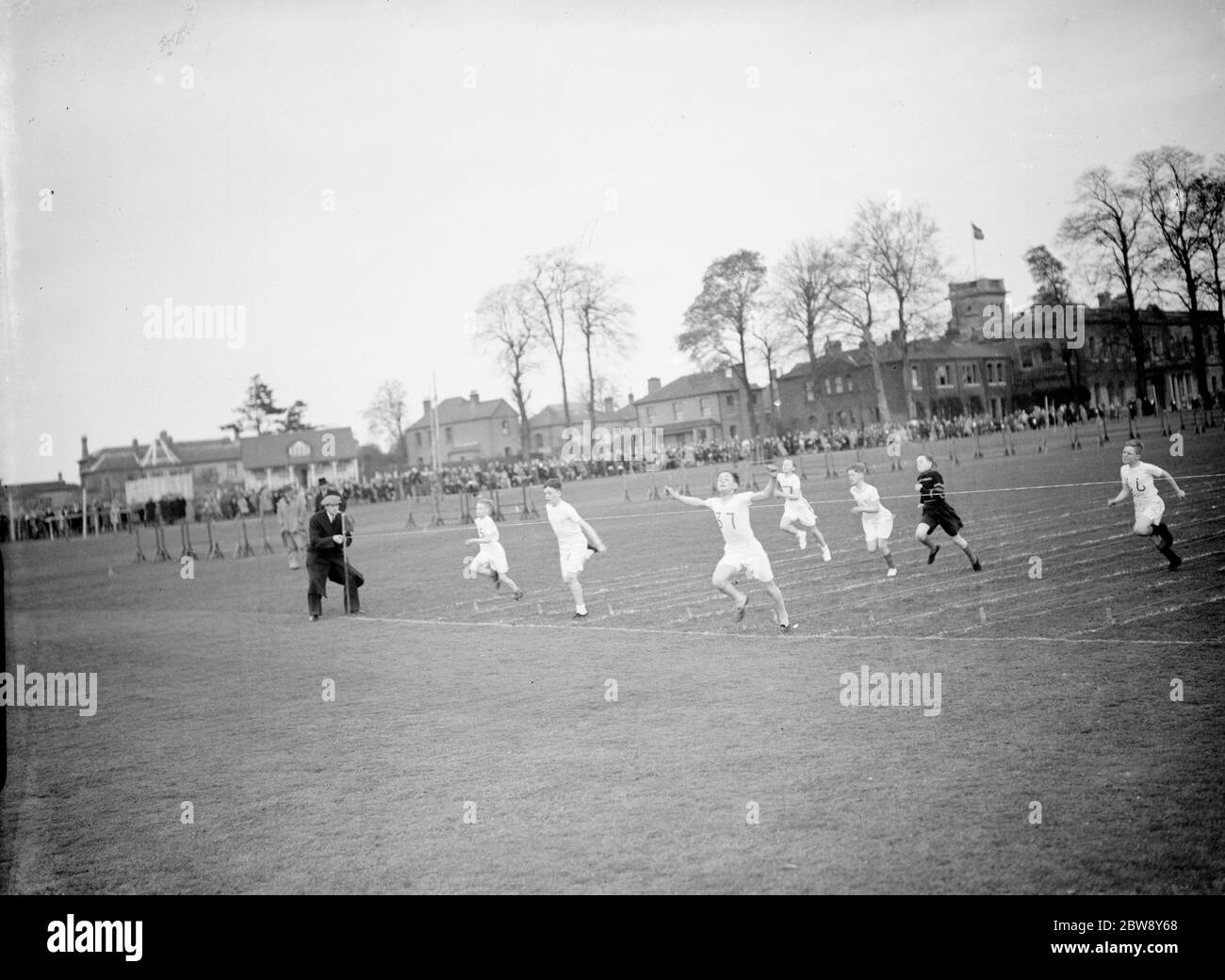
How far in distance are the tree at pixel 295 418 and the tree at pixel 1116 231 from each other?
10836 mm

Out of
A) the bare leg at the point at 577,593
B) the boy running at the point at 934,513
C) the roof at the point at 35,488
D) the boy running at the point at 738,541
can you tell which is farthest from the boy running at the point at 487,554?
the boy running at the point at 934,513

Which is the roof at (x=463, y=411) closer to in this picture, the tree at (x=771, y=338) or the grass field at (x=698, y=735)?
the grass field at (x=698, y=735)

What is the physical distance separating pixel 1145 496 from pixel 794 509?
637 centimetres

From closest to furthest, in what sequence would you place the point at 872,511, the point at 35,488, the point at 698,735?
the point at 698,735, the point at 35,488, the point at 872,511

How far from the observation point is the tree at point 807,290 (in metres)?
13.0

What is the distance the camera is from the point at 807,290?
13641 mm

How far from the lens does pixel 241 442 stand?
18.3 meters

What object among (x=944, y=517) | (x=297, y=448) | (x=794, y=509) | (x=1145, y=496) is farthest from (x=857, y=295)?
(x=297, y=448)

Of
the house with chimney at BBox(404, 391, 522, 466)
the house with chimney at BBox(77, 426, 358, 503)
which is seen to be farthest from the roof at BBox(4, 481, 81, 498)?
the house with chimney at BBox(404, 391, 522, 466)

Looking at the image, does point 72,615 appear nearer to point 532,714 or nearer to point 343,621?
point 343,621

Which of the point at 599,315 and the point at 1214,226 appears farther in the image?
A: the point at 599,315

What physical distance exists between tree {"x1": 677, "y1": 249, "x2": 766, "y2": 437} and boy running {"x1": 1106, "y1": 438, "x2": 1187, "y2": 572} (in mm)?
5265

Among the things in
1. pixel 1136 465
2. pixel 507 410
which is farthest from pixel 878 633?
pixel 507 410

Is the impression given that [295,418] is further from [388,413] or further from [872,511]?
[872,511]
